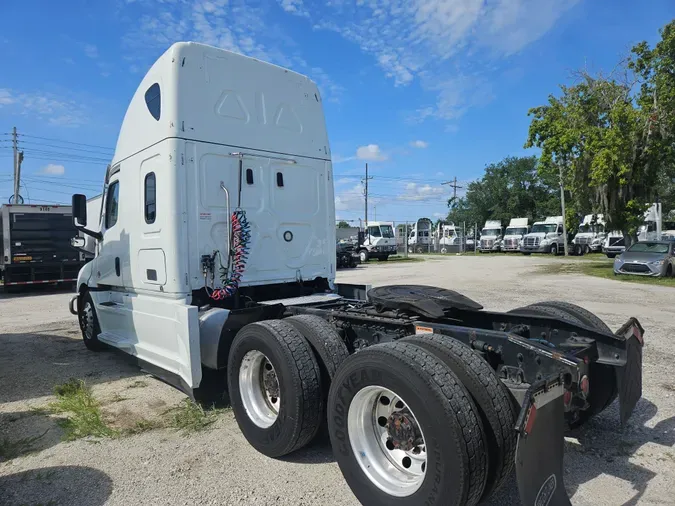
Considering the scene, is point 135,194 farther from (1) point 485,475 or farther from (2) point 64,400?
(1) point 485,475

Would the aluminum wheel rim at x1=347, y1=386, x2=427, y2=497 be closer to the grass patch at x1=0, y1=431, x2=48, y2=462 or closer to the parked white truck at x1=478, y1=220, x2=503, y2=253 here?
the grass patch at x1=0, y1=431, x2=48, y2=462

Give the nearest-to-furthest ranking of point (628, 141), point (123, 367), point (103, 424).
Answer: point (103, 424)
point (123, 367)
point (628, 141)

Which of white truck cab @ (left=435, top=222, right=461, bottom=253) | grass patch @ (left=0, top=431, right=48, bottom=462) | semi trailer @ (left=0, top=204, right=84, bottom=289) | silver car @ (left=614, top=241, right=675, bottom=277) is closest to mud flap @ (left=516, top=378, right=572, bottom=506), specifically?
grass patch @ (left=0, top=431, right=48, bottom=462)

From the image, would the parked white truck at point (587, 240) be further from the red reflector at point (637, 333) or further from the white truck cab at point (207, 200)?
the red reflector at point (637, 333)

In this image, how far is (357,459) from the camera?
2.95 metres

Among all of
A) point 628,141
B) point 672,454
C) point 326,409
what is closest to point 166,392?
point 326,409

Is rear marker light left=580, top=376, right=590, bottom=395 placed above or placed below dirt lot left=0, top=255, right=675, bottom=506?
above

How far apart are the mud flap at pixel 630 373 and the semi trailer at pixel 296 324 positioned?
2 cm

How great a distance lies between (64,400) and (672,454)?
213 inches

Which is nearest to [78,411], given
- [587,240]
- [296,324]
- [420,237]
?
[296,324]

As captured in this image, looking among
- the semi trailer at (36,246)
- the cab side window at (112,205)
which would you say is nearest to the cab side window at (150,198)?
the cab side window at (112,205)

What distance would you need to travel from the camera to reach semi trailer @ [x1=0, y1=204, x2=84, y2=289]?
51.7 ft

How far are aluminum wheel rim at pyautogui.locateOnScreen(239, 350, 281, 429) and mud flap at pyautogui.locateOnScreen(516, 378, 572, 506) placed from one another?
206 cm

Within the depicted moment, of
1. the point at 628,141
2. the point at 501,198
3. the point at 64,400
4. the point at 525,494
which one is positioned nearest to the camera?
the point at 525,494
